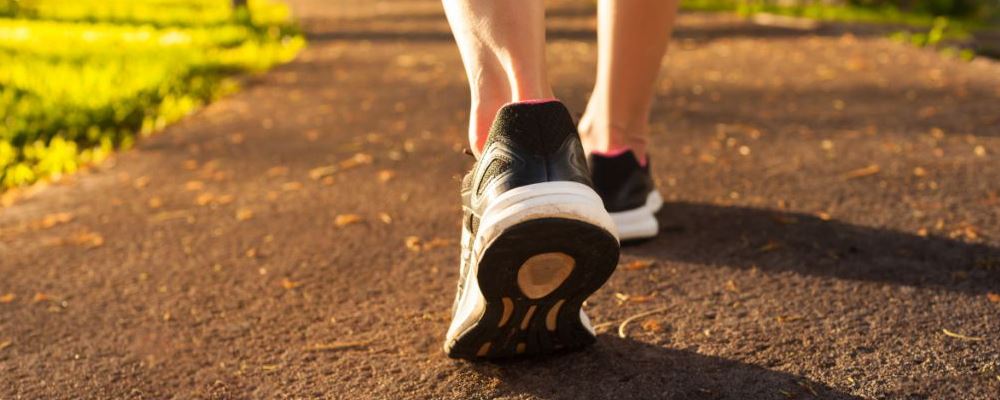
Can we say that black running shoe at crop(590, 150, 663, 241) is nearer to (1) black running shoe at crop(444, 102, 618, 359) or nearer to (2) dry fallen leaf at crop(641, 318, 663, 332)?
(2) dry fallen leaf at crop(641, 318, 663, 332)

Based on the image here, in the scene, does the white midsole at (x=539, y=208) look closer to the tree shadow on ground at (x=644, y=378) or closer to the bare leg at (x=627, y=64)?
the tree shadow on ground at (x=644, y=378)

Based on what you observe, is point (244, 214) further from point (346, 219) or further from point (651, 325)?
point (651, 325)

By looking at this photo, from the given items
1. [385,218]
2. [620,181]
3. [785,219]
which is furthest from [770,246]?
[385,218]

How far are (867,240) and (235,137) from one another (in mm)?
2711

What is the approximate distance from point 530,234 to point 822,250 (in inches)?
49.7

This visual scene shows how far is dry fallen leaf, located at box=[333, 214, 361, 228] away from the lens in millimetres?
3100

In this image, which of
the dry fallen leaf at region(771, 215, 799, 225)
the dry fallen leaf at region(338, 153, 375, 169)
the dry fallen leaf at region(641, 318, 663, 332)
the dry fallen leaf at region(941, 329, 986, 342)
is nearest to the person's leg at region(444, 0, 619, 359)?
the dry fallen leaf at region(641, 318, 663, 332)

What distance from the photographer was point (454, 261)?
2.68 metres

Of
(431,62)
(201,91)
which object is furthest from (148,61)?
(431,62)

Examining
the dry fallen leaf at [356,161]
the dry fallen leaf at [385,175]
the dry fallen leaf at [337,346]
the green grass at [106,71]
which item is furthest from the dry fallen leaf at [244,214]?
the dry fallen leaf at [337,346]

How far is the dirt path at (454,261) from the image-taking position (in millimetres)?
1936

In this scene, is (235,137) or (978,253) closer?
(978,253)

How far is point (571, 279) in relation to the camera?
1690 mm

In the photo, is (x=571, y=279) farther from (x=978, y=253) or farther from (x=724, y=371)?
(x=978, y=253)
